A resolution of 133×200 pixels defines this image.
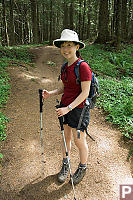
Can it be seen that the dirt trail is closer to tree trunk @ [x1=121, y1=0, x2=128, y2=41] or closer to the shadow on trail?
the shadow on trail

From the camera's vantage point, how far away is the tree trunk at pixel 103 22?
13.8 meters

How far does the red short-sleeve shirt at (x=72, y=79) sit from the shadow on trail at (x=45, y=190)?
1.64m

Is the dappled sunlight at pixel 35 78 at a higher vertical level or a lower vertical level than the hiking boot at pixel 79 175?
higher

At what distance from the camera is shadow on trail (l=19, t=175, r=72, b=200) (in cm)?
278

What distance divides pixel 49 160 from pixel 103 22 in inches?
554

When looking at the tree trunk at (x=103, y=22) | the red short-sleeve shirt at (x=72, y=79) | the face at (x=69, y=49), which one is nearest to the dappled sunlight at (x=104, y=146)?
the red short-sleeve shirt at (x=72, y=79)

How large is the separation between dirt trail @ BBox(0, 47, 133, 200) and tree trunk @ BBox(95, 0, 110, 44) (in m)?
11.1

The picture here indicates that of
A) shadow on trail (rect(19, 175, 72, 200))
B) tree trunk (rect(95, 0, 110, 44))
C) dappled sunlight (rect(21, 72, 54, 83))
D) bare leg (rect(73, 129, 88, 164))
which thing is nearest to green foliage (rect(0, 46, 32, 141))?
dappled sunlight (rect(21, 72, 54, 83))

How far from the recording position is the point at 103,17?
556 inches

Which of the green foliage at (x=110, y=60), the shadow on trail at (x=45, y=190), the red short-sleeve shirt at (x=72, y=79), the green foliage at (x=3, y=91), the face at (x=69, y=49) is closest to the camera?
the red short-sleeve shirt at (x=72, y=79)

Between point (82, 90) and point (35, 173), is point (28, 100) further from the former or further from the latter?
point (82, 90)

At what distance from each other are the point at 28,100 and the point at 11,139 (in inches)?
91.6

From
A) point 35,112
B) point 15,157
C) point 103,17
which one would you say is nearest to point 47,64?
point 35,112

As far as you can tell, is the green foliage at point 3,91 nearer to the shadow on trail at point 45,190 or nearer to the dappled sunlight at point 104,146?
the shadow on trail at point 45,190
